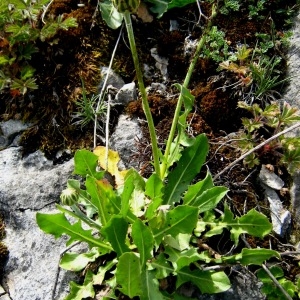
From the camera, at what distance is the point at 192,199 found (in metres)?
2.64

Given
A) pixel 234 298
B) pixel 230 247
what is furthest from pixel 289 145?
pixel 234 298

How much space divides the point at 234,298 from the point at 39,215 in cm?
101

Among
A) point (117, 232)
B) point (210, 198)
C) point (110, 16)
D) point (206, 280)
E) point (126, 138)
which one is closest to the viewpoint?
point (117, 232)

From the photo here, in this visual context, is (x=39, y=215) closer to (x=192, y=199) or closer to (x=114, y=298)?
(x=114, y=298)

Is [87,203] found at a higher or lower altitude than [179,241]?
higher

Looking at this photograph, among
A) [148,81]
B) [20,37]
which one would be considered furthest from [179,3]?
[20,37]

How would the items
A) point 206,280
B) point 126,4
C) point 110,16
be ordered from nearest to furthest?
point 126,4 → point 206,280 → point 110,16

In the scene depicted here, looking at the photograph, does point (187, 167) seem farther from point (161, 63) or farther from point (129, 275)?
point (161, 63)

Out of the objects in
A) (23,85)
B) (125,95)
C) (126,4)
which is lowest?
(125,95)

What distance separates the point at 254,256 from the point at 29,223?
1.18 meters

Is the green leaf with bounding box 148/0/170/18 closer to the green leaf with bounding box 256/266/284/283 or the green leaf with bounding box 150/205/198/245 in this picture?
the green leaf with bounding box 150/205/198/245

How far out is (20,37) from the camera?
3125mm

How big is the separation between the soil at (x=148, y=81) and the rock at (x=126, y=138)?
44mm

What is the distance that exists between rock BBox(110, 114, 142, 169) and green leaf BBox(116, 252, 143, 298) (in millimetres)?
787
